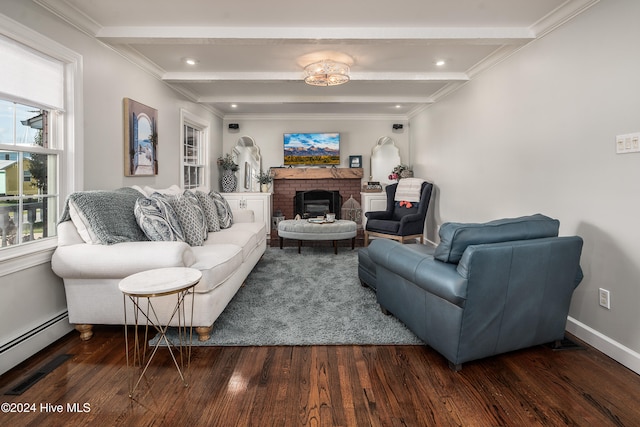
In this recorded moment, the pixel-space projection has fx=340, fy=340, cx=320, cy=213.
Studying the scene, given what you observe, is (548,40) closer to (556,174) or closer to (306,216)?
(556,174)

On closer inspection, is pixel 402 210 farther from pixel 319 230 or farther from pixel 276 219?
pixel 276 219

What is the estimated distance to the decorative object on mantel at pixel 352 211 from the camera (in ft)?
21.0

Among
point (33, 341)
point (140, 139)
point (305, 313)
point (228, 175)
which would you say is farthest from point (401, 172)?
point (33, 341)

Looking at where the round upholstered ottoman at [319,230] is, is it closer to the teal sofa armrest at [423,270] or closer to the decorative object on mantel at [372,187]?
the decorative object on mantel at [372,187]

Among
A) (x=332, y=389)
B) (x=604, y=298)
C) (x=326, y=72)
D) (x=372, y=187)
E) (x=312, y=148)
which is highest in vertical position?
(x=326, y=72)

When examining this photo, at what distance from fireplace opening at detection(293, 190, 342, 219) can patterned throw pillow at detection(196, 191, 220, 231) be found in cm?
278

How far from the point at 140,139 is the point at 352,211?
12.6 ft

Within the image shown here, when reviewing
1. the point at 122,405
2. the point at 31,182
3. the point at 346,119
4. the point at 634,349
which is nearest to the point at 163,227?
the point at 31,182

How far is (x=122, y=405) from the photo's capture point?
169 centimetres

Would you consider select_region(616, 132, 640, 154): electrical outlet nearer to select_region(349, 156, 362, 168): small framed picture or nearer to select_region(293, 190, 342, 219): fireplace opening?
select_region(349, 156, 362, 168): small framed picture

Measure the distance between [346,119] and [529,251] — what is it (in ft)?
16.7

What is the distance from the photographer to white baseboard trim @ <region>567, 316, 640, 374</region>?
6.67 feet

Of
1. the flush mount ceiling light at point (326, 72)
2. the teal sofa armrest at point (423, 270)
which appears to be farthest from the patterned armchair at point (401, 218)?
the teal sofa armrest at point (423, 270)

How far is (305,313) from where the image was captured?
2807mm
